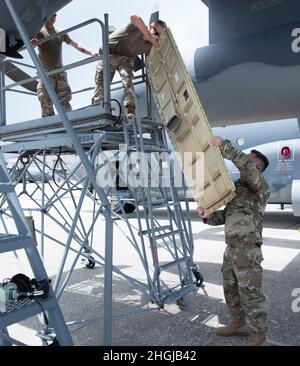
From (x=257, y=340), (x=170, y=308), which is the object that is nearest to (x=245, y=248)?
(x=257, y=340)

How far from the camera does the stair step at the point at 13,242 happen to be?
2.34 metres

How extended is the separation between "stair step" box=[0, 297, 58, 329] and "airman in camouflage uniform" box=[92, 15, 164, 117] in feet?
8.53

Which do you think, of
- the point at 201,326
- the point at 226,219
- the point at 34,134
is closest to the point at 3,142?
the point at 34,134

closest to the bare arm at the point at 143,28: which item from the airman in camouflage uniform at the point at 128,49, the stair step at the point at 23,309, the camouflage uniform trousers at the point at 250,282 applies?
the airman in camouflage uniform at the point at 128,49

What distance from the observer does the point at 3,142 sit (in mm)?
5105

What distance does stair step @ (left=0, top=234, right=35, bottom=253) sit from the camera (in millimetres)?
2342

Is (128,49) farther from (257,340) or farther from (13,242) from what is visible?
(257,340)

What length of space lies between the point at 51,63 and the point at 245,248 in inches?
138

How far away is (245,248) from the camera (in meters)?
3.71

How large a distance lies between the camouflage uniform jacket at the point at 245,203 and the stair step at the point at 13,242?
6.88ft

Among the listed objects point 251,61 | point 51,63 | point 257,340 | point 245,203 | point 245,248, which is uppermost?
point 51,63

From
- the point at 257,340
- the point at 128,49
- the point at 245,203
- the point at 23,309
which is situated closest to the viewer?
the point at 23,309

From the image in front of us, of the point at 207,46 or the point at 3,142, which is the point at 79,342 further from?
the point at 207,46
